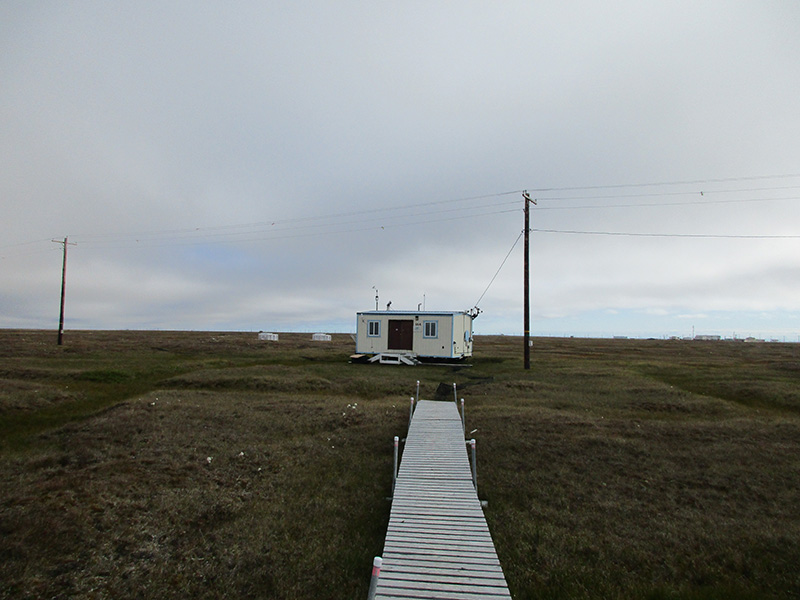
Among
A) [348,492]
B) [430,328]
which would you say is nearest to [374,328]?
[430,328]

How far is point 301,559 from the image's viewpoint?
816 cm

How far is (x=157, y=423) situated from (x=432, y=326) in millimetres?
23260

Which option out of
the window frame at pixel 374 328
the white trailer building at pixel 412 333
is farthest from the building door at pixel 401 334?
the window frame at pixel 374 328

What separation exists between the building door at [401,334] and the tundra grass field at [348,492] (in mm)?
13741

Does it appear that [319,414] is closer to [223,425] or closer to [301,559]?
[223,425]

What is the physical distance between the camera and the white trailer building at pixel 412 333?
3600cm

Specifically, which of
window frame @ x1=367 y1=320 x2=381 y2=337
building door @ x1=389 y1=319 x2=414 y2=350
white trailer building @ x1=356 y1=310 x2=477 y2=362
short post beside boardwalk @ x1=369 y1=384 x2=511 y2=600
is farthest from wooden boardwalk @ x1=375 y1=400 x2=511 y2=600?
window frame @ x1=367 y1=320 x2=381 y2=337

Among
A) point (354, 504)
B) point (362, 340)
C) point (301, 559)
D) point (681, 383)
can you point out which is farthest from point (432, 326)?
point (301, 559)

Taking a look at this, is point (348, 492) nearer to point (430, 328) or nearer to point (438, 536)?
point (438, 536)

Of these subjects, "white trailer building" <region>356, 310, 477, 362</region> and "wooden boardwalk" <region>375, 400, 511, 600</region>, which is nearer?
"wooden boardwalk" <region>375, 400, 511, 600</region>

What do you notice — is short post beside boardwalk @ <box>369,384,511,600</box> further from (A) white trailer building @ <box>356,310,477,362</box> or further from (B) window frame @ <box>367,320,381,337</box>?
(B) window frame @ <box>367,320,381,337</box>

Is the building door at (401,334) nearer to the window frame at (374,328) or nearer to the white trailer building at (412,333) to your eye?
the white trailer building at (412,333)

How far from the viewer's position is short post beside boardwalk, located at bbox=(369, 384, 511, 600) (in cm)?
672

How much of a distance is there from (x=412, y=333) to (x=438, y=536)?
1125 inches
